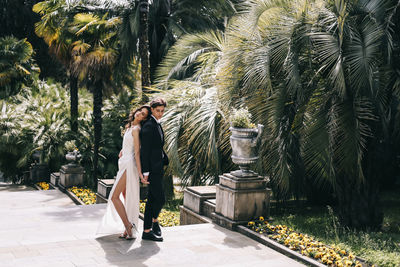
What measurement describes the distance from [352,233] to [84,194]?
736cm

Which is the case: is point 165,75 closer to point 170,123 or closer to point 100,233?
point 170,123

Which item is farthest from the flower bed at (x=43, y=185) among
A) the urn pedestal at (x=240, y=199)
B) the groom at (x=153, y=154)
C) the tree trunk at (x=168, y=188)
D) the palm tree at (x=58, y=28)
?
the groom at (x=153, y=154)

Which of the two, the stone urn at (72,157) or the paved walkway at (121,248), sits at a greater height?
the stone urn at (72,157)

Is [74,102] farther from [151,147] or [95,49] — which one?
[151,147]

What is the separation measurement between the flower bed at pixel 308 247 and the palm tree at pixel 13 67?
705 inches

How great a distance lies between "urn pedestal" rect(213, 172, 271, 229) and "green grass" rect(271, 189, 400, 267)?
548 millimetres

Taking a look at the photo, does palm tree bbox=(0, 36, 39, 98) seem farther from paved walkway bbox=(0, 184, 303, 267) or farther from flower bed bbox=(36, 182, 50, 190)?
paved walkway bbox=(0, 184, 303, 267)

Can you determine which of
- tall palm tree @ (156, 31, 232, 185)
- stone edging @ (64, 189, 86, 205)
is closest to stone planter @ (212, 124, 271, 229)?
tall palm tree @ (156, 31, 232, 185)

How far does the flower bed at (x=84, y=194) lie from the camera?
11.4m

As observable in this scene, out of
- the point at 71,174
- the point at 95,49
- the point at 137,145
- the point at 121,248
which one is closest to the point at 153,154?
the point at 137,145

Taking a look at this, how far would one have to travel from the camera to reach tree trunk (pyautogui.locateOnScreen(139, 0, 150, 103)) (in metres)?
11.0

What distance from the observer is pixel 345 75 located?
7.02 metres

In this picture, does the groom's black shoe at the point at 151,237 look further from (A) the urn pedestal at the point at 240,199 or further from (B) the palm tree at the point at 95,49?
(B) the palm tree at the point at 95,49

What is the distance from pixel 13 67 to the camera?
868 inches
